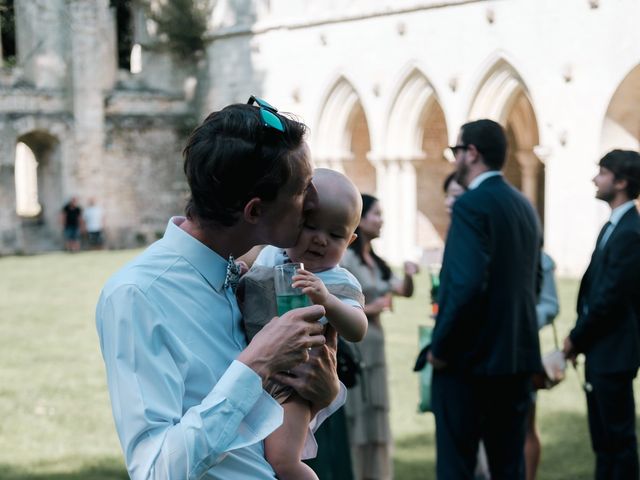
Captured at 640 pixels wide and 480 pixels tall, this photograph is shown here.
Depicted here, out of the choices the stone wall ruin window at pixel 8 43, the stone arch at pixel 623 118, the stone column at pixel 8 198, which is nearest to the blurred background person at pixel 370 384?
the stone arch at pixel 623 118

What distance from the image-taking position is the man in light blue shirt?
1847mm

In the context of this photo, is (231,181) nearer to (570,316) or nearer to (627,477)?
(627,477)

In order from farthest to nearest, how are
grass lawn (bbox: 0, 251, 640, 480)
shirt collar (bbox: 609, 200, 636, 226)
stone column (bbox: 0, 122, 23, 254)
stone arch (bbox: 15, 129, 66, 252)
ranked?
1. stone arch (bbox: 15, 129, 66, 252)
2. stone column (bbox: 0, 122, 23, 254)
3. grass lawn (bbox: 0, 251, 640, 480)
4. shirt collar (bbox: 609, 200, 636, 226)

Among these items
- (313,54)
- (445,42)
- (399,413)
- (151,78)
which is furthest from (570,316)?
(151,78)

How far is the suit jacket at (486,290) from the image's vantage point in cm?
428

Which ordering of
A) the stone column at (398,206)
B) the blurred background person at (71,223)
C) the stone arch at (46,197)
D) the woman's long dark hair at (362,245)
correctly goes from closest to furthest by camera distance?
1. the woman's long dark hair at (362,245)
2. the stone column at (398,206)
3. the blurred background person at (71,223)
4. the stone arch at (46,197)

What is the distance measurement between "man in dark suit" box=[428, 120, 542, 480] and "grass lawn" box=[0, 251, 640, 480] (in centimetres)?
153

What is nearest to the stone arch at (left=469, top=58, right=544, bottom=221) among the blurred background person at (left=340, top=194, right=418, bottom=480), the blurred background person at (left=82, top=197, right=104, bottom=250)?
the blurred background person at (left=82, top=197, right=104, bottom=250)

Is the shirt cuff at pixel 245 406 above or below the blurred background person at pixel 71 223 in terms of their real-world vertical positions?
above

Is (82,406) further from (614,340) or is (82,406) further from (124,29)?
(124,29)

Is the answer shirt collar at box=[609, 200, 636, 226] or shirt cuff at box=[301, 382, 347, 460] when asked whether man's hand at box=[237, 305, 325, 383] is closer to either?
shirt cuff at box=[301, 382, 347, 460]

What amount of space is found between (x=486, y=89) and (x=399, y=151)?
3.03 meters

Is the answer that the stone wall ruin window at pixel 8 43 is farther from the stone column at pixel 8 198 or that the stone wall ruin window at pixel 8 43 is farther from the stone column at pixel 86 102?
the stone column at pixel 8 198

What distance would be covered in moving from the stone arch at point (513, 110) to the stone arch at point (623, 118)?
6.21ft
